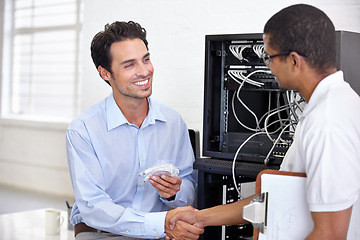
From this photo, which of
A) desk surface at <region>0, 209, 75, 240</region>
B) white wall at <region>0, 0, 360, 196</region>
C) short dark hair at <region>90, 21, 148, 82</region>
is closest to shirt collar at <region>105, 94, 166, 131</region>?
short dark hair at <region>90, 21, 148, 82</region>

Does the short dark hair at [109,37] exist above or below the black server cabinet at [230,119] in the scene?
above

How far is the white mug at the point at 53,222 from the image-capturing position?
291cm

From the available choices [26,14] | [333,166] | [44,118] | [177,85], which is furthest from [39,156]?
[333,166]

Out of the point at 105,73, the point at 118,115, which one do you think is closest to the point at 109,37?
the point at 105,73

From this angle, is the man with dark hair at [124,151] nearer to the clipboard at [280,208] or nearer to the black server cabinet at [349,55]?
the clipboard at [280,208]

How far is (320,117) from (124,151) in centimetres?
103

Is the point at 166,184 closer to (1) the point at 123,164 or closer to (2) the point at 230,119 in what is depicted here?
(1) the point at 123,164

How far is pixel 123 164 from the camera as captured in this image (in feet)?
6.95

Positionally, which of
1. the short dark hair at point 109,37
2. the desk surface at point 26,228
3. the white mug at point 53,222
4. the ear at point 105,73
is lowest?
the desk surface at point 26,228

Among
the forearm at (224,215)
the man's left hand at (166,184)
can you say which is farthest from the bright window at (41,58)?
the forearm at (224,215)

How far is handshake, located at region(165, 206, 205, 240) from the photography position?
1.88 m

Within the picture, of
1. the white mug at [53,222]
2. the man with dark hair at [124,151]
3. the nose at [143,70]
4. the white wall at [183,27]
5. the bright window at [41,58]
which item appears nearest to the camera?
the man with dark hair at [124,151]

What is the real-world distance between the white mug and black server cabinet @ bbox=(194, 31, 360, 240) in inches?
46.0

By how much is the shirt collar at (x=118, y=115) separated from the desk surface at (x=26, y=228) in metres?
1.03
